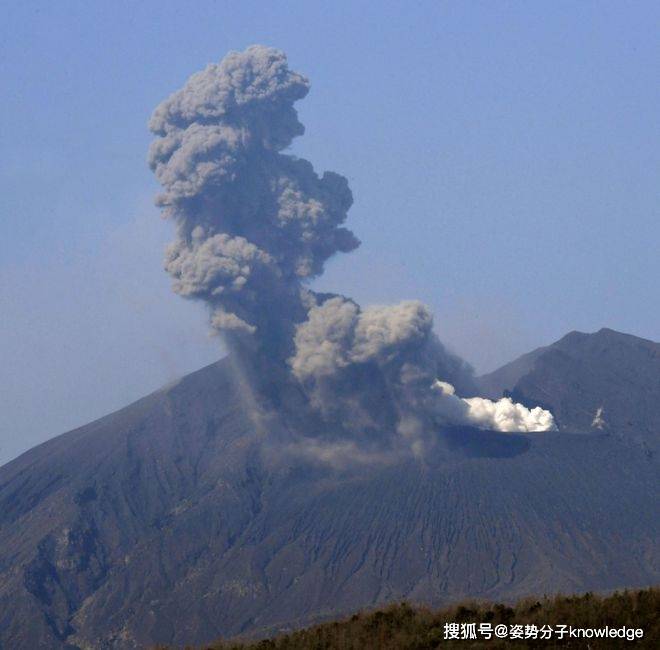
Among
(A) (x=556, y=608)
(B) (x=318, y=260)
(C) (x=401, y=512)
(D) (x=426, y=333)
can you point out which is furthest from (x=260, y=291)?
(A) (x=556, y=608)

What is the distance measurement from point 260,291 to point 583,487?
34.5 m

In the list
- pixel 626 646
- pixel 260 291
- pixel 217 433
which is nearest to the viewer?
pixel 626 646

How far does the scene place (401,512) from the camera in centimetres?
11450

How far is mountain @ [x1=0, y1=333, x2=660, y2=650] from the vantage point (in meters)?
104

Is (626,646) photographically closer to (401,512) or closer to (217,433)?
(401,512)

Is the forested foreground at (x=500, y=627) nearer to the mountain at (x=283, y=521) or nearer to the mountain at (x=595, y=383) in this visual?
the mountain at (x=283, y=521)

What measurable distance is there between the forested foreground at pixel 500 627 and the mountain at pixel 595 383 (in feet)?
357

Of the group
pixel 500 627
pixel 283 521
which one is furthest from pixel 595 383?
pixel 500 627

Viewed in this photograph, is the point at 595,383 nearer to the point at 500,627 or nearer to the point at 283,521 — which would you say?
the point at 283,521

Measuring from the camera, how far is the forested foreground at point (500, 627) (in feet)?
81.4

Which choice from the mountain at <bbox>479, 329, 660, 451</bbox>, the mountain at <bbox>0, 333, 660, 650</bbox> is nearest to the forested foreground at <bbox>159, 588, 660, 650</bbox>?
the mountain at <bbox>0, 333, 660, 650</bbox>

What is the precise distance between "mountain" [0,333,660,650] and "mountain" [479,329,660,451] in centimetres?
44

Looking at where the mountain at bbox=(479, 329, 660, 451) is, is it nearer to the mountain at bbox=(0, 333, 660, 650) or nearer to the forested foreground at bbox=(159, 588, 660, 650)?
the mountain at bbox=(0, 333, 660, 650)

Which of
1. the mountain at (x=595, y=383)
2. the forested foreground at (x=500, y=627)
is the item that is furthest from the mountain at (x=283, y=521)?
the forested foreground at (x=500, y=627)
